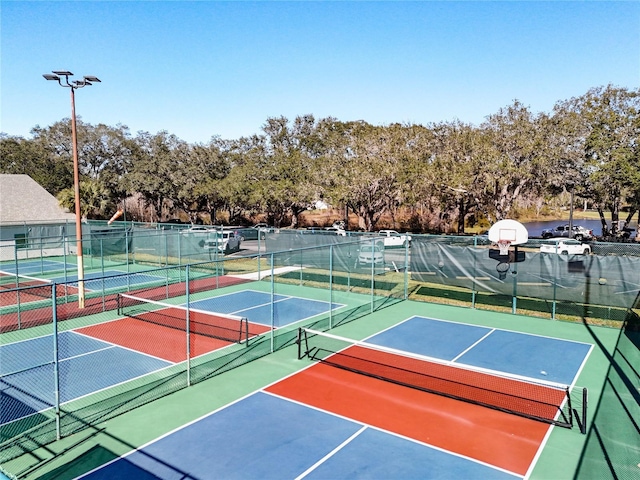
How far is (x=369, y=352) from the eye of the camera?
13094mm

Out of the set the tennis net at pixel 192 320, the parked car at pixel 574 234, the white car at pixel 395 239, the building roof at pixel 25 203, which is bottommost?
the tennis net at pixel 192 320

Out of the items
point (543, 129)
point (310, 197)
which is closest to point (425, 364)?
point (543, 129)

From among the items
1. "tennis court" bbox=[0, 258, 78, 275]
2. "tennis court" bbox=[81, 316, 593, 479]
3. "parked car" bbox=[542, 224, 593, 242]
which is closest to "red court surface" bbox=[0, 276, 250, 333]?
"tennis court" bbox=[0, 258, 78, 275]

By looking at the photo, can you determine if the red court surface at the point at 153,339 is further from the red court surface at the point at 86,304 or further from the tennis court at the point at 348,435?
the tennis court at the point at 348,435

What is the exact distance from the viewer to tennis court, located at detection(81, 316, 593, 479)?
7.44m

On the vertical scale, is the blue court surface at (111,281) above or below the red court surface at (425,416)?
above

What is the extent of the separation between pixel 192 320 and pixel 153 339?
84.9 inches

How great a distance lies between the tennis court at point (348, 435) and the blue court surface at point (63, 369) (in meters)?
3.22

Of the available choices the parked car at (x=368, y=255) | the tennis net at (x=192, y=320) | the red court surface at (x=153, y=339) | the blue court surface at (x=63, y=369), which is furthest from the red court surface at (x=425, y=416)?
the parked car at (x=368, y=255)

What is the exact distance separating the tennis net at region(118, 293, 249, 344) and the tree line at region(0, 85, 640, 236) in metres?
23.3

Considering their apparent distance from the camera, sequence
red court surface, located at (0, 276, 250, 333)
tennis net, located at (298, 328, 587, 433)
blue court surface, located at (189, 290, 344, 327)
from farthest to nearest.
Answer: blue court surface, located at (189, 290, 344, 327) < red court surface, located at (0, 276, 250, 333) < tennis net, located at (298, 328, 587, 433)

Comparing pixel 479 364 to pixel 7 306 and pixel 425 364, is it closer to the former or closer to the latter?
pixel 425 364

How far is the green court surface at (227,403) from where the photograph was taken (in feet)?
24.8

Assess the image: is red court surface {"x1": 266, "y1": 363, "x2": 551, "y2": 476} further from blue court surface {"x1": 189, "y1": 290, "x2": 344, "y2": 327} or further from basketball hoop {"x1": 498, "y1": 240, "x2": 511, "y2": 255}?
basketball hoop {"x1": 498, "y1": 240, "x2": 511, "y2": 255}
